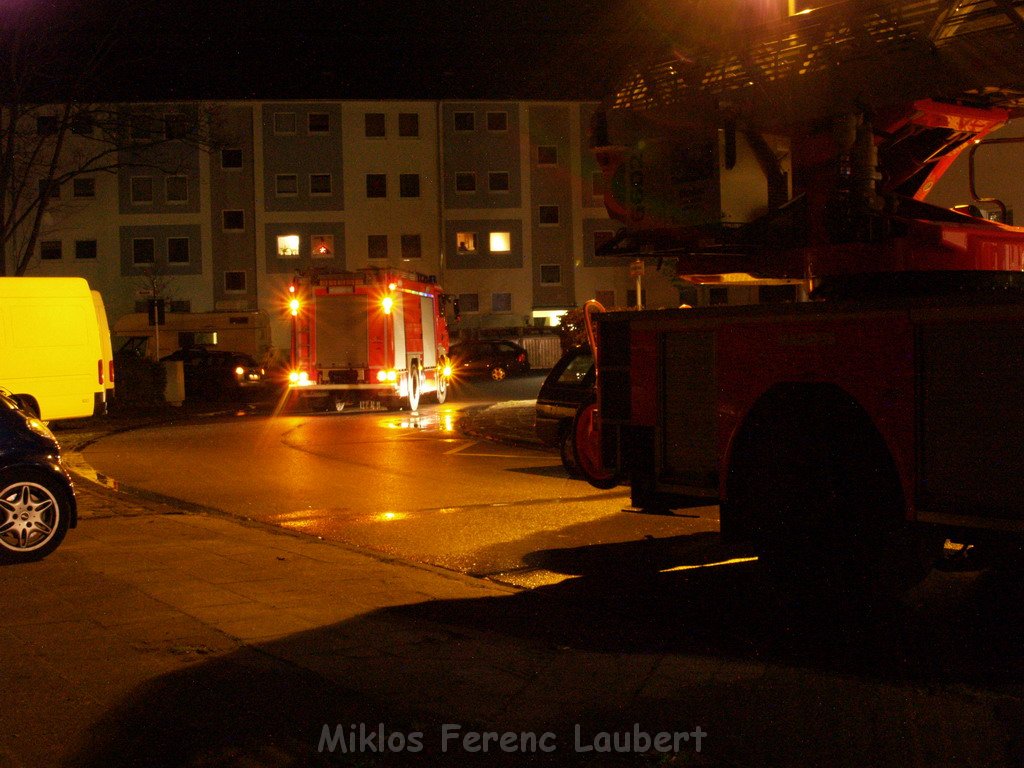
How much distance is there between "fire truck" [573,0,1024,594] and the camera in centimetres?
572

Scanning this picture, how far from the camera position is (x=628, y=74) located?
25.6 ft

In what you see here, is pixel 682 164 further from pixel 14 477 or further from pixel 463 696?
pixel 14 477

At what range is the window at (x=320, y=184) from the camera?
178ft

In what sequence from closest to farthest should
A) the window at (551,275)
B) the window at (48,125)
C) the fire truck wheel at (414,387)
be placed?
the fire truck wheel at (414,387) → the window at (48,125) → the window at (551,275)

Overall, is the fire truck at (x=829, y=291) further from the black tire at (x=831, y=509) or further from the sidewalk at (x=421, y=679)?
the sidewalk at (x=421, y=679)

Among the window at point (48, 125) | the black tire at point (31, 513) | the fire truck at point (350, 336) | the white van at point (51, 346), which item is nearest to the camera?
the black tire at point (31, 513)

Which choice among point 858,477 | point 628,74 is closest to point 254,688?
point 858,477

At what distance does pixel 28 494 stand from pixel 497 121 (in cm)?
4808

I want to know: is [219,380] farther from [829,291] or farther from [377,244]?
[829,291]

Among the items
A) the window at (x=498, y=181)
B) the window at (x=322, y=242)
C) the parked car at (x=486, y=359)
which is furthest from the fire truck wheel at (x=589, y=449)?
the window at (x=498, y=181)

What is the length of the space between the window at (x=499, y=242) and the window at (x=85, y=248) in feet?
59.2

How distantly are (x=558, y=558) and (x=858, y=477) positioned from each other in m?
3.39

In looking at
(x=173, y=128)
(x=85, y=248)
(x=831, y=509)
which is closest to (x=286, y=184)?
(x=85, y=248)

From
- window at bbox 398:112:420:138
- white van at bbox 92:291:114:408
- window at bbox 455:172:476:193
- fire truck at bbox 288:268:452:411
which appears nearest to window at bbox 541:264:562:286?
window at bbox 455:172:476:193
